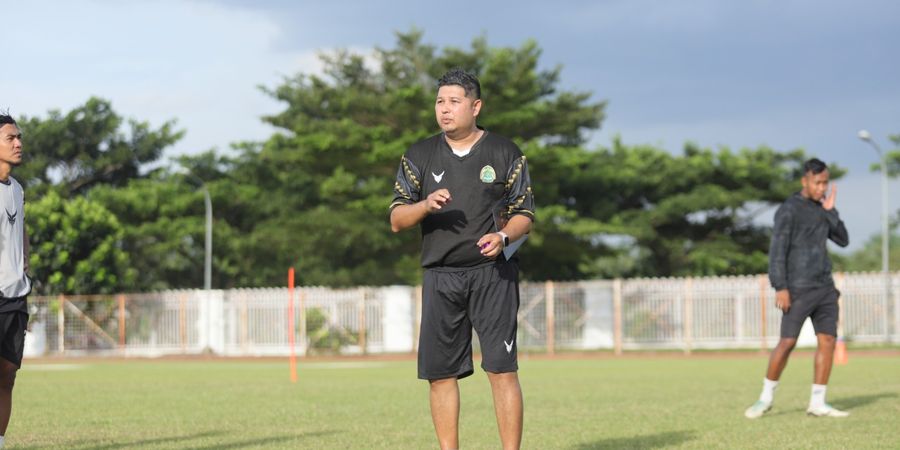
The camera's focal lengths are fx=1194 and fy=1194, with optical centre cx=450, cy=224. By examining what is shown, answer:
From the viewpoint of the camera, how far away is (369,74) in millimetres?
46500

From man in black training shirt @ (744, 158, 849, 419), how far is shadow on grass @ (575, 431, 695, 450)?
1.86 metres

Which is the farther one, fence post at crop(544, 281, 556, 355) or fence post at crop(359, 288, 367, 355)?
fence post at crop(359, 288, 367, 355)

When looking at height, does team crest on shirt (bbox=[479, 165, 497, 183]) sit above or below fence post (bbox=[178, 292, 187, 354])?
above

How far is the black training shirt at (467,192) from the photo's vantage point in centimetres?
590

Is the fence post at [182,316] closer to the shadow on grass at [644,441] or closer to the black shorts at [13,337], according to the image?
the shadow on grass at [644,441]

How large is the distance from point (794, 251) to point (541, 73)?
36013 mm

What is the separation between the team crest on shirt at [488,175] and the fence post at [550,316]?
30505 mm

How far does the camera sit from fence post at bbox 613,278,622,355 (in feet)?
117

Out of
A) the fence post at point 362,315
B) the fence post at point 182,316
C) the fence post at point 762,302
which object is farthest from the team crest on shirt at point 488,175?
the fence post at point 182,316

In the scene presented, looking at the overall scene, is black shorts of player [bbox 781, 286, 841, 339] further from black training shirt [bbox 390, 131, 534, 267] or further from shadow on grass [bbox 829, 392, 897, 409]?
black training shirt [bbox 390, 131, 534, 267]

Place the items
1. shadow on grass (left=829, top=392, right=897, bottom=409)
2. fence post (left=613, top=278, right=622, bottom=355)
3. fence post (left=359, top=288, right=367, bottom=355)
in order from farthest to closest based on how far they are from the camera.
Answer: fence post (left=359, top=288, right=367, bottom=355) → fence post (left=613, top=278, right=622, bottom=355) → shadow on grass (left=829, top=392, right=897, bottom=409)

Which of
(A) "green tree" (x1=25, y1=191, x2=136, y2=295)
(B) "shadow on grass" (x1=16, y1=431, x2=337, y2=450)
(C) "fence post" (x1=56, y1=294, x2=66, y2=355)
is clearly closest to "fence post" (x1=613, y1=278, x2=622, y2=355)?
(A) "green tree" (x1=25, y1=191, x2=136, y2=295)

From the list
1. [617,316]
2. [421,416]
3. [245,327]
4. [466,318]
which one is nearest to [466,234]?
[466,318]

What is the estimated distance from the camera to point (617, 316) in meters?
35.8
